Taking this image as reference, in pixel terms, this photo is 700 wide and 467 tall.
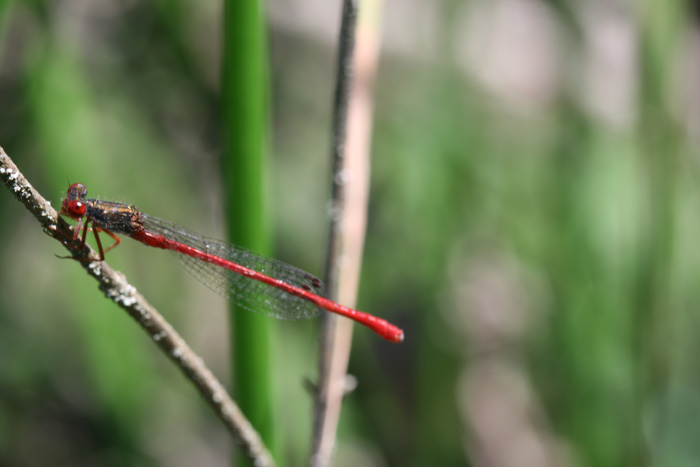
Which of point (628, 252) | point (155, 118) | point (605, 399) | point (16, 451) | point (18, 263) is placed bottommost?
point (16, 451)

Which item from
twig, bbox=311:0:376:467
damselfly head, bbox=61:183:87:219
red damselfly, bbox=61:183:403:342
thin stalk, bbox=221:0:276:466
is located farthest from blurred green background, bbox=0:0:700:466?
thin stalk, bbox=221:0:276:466

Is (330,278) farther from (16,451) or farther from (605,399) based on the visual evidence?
(16,451)

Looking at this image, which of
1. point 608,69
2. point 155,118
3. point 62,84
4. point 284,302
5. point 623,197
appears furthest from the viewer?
point 608,69

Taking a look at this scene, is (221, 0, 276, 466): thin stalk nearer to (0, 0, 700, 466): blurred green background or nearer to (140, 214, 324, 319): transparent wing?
(140, 214, 324, 319): transparent wing

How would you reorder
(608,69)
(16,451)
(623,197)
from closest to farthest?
(16,451) → (623,197) → (608,69)

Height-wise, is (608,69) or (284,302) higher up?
(608,69)

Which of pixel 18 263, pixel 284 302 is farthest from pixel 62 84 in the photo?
pixel 284 302
